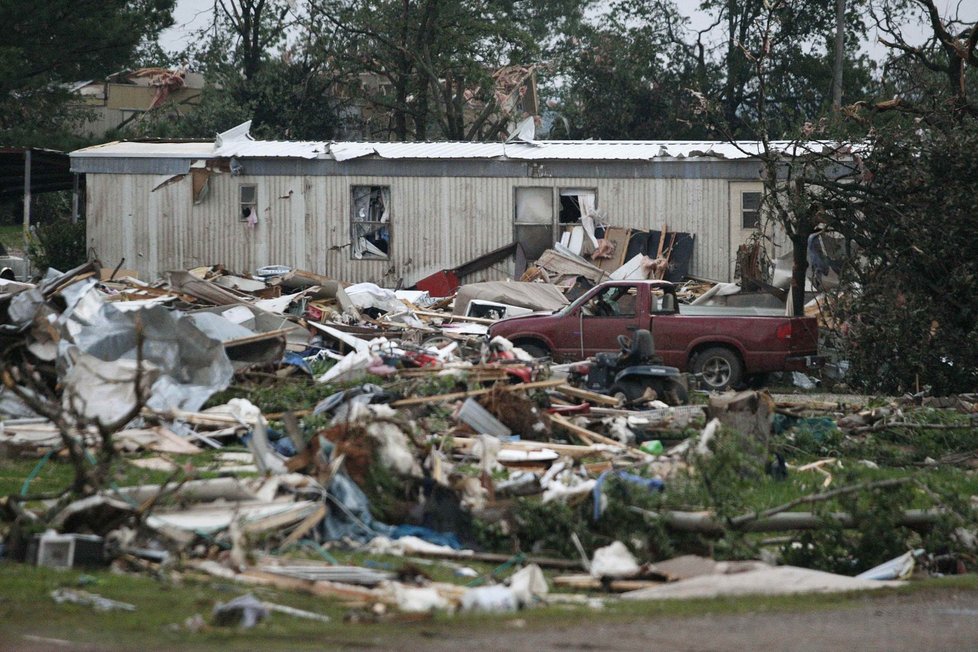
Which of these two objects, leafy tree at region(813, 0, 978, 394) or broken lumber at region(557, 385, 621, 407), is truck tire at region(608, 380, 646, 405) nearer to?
broken lumber at region(557, 385, 621, 407)

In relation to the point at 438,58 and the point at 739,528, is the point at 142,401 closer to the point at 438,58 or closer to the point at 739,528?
the point at 739,528

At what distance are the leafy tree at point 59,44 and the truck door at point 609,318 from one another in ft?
68.1

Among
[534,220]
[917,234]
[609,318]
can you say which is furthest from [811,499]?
[534,220]

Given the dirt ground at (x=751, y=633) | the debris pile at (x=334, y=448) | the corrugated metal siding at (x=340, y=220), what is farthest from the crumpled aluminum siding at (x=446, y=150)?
the dirt ground at (x=751, y=633)

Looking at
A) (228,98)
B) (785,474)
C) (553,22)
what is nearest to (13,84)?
(228,98)

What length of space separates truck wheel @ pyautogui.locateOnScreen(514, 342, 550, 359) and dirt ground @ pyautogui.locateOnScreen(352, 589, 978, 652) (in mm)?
10357

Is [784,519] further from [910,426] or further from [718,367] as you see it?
[718,367]

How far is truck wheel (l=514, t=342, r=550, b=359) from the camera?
17.3 metres

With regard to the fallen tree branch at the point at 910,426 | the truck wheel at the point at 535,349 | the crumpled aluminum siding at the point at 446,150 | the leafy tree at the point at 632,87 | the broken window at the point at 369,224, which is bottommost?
the fallen tree branch at the point at 910,426

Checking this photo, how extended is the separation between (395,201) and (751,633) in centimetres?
1981

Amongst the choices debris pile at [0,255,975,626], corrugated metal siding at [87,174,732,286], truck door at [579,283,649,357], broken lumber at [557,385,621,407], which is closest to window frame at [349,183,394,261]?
corrugated metal siding at [87,174,732,286]

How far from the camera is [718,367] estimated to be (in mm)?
17000

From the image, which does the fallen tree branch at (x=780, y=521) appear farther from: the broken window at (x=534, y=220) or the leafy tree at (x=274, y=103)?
the leafy tree at (x=274, y=103)

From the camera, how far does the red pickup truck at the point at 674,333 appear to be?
1670 centimetres
